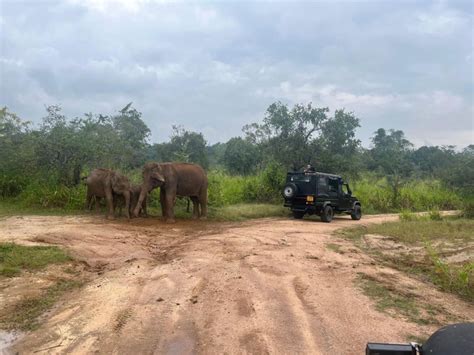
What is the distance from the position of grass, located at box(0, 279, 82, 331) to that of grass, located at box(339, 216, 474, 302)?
556 centimetres

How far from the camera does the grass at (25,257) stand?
7.03 m

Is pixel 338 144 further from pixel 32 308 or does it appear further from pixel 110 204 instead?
pixel 32 308

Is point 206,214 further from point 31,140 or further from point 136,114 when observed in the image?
point 136,114

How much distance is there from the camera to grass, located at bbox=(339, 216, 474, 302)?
22.4 feet

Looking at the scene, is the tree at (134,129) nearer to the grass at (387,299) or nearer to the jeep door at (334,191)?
the jeep door at (334,191)

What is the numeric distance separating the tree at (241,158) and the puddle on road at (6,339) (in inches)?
1085

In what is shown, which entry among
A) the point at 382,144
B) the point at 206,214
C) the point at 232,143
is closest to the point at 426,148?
the point at 382,144

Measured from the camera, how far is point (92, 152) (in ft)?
54.9

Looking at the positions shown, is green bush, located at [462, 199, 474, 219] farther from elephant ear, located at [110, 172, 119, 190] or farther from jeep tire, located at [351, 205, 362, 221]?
elephant ear, located at [110, 172, 119, 190]

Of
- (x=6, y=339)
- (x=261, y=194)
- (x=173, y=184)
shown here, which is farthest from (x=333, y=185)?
(x=6, y=339)

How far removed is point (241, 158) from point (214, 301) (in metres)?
28.3

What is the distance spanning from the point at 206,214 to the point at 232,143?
20.9m

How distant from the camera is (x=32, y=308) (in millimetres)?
5594

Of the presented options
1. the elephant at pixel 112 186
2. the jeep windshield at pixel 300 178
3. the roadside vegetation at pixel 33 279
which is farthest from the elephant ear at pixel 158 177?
the roadside vegetation at pixel 33 279
